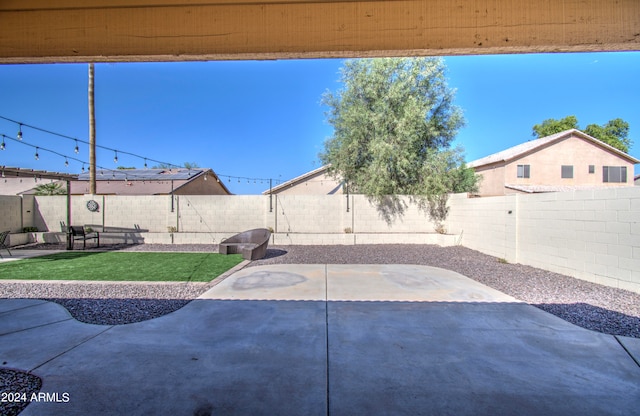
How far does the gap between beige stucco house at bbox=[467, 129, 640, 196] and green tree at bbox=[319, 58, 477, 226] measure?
9.49 m

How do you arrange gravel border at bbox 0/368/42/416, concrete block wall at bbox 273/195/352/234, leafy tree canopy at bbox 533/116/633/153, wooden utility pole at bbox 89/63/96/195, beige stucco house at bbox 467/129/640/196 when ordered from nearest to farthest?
1. gravel border at bbox 0/368/42/416
2. concrete block wall at bbox 273/195/352/234
3. wooden utility pole at bbox 89/63/96/195
4. beige stucco house at bbox 467/129/640/196
5. leafy tree canopy at bbox 533/116/633/153

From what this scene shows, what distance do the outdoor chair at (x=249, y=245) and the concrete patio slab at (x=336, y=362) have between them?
398 cm

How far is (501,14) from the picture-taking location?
2.46m

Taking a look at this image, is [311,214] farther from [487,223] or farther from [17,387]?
[17,387]

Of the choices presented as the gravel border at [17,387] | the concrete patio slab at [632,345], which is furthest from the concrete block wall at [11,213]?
the concrete patio slab at [632,345]

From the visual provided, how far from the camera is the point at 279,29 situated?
2.55 metres

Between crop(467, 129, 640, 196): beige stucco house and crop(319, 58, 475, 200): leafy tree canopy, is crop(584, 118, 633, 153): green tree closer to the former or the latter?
crop(467, 129, 640, 196): beige stucco house

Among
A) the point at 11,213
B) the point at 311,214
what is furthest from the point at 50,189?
the point at 311,214

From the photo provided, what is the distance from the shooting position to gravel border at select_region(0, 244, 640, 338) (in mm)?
4250

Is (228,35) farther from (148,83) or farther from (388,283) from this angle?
(148,83)

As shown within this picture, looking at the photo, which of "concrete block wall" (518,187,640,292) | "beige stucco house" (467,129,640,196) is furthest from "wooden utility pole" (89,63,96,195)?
"beige stucco house" (467,129,640,196)

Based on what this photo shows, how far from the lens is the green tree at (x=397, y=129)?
1242 centimetres

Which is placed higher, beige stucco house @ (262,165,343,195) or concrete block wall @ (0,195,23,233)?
beige stucco house @ (262,165,343,195)

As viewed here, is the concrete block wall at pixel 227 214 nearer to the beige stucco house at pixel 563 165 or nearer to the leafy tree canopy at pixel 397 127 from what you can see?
the leafy tree canopy at pixel 397 127
